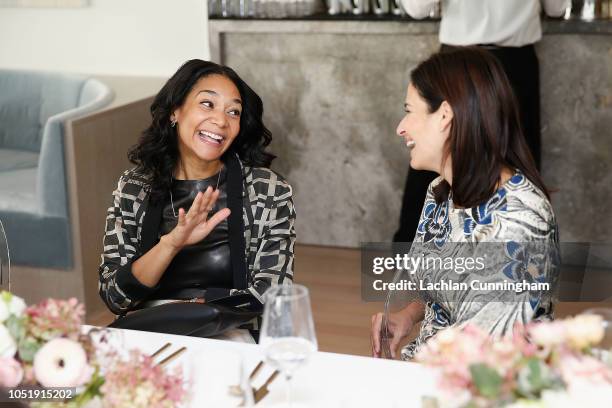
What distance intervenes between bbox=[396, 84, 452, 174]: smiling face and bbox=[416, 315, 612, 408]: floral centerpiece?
90cm

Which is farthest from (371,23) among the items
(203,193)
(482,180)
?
(482,180)

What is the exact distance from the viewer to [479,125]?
190 centimetres

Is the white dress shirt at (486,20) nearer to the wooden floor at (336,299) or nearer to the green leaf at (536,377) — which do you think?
the wooden floor at (336,299)

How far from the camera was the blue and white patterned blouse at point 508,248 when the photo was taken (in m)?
1.85

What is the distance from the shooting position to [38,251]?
151 inches

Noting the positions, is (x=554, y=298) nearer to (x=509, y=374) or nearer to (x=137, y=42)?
(x=509, y=374)

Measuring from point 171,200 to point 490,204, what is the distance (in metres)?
0.90

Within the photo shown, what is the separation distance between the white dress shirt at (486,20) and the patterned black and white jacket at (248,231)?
1.66 m

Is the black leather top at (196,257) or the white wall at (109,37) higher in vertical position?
the white wall at (109,37)

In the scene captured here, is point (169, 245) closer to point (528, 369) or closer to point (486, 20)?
point (528, 369)

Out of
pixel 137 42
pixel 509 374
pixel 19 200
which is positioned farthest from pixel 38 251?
pixel 509 374

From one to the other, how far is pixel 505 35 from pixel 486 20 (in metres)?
0.10

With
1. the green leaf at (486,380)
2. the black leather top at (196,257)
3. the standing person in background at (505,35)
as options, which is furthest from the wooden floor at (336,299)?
the green leaf at (486,380)

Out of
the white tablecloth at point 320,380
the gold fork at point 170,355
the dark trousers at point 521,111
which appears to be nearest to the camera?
the white tablecloth at point 320,380
